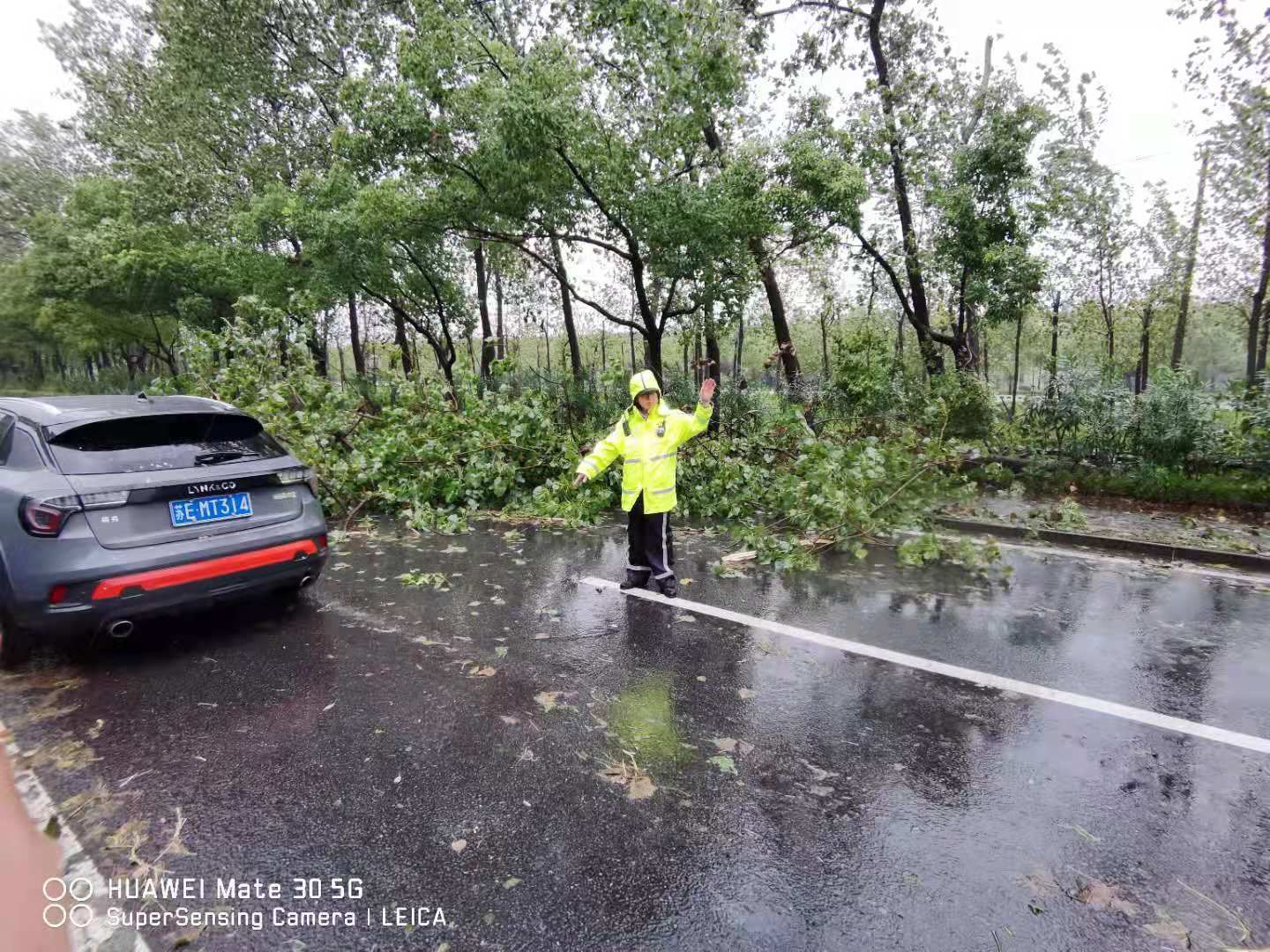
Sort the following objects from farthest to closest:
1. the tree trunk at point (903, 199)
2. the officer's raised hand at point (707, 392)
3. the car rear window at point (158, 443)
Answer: the tree trunk at point (903, 199) < the officer's raised hand at point (707, 392) < the car rear window at point (158, 443)

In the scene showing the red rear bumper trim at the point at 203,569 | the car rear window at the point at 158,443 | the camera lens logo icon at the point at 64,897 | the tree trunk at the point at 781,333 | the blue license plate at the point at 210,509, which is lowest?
the camera lens logo icon at the point at 64,897

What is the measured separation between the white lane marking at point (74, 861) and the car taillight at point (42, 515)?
3.34 feet

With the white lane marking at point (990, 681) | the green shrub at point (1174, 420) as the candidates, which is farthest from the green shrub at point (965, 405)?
the white lane marking at point (990, 681)

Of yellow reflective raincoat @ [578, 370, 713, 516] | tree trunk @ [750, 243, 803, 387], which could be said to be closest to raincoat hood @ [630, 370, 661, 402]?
yellow reflective raincoat @ [578, 370, 713, 516]

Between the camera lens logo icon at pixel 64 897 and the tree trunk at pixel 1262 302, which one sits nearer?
the camera lens logo icon at pixel 64 897

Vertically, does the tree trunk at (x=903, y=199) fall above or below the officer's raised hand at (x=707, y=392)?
above

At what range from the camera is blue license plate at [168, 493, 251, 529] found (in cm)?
373

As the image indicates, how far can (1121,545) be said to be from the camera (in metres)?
6.55

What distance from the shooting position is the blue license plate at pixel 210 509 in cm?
373

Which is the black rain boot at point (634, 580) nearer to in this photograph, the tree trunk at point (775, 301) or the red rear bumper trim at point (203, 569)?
the red rear bumper trim at point (203, 569)

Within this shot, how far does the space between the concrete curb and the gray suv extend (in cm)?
643

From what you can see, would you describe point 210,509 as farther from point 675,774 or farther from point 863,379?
point 863,379

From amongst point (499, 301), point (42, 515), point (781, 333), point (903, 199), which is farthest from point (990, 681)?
point (499, 301)

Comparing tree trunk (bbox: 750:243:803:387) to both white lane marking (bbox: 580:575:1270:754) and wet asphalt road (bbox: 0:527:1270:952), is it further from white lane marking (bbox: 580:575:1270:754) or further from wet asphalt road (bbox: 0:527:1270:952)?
wet asphalt road (bbox: 0:527:1270:952)
